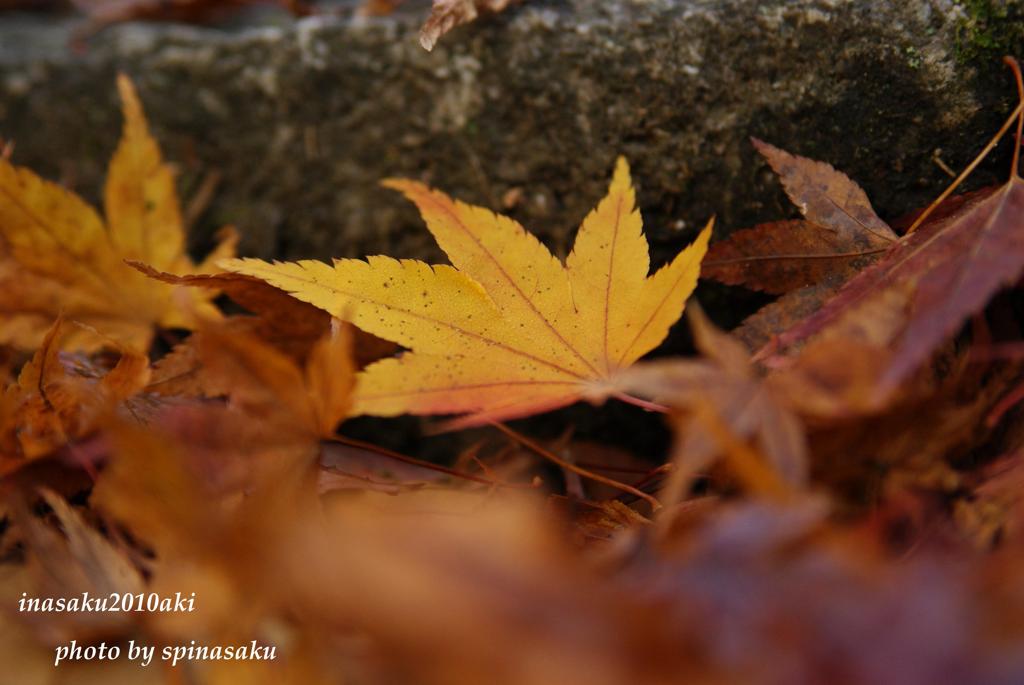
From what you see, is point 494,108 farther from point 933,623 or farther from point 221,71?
point 933,623

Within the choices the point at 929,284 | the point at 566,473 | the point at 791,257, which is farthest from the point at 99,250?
the point at 929,284

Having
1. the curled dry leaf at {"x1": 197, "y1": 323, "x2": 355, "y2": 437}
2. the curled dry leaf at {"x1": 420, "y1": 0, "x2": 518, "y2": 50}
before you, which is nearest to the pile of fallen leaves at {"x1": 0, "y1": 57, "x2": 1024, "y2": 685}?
the curled dry leaf at {"x1": 197, "y1": 323, "x2": 355, "y2": 437}

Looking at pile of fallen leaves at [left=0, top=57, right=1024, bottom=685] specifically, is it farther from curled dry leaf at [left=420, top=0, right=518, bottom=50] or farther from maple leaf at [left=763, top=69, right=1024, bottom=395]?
curled dry leaf at [left=420, top=0, right=518, bottom=50]

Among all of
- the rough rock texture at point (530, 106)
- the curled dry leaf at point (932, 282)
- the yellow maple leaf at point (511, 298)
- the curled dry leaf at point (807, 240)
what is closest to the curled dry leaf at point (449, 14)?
the rough rock texture at point (530, 106)

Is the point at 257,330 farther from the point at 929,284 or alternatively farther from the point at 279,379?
the point at 929,284

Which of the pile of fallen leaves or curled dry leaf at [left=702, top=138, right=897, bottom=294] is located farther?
curled dry leaf at [left=702, top=138, right=897, bottom=294]

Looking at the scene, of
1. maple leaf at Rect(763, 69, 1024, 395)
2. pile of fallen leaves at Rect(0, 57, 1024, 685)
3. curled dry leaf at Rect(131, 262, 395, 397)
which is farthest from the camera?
curled dry leaf at Rect(131, 262, 395, 397)

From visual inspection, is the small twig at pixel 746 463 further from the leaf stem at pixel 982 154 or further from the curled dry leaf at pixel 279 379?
the leaf stem at pixel 982 154
